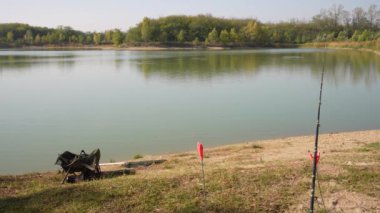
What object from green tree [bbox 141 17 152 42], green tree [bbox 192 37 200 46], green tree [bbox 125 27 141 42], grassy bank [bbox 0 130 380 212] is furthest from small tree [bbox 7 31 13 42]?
grassy bank [bbox 0 130 380 212]

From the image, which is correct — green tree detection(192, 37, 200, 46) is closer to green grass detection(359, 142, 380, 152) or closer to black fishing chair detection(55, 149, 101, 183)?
green grass detection(359, 142, 380, 152)

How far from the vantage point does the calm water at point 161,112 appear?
13.3 metres

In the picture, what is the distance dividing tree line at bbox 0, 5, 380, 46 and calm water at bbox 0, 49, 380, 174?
253 ft

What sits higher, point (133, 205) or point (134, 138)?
point (133, 205)

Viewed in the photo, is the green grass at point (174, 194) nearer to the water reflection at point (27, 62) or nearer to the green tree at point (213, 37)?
the water reflection at point (27, 62)

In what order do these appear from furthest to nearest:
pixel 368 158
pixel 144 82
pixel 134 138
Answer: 1. pixel 144 82
2. pixel 134 138
3. pixel 368 158

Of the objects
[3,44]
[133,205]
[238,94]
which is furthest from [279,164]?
[3,44]

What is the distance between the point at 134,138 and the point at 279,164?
743 cm

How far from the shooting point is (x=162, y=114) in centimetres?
1816

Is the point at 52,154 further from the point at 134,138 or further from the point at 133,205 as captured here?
the point at 133,205

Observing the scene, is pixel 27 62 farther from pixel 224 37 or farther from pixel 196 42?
pixel 224 37

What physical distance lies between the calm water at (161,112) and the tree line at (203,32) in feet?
253

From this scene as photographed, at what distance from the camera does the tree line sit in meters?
108

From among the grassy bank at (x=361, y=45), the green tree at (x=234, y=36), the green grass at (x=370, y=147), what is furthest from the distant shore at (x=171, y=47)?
the green grass at (x=370, y=147)
